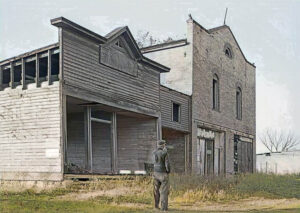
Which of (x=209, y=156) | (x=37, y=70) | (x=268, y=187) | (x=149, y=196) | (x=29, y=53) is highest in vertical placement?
(x=29, y=53)

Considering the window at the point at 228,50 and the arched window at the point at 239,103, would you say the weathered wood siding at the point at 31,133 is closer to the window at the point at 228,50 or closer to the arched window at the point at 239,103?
the window at the point at 228,50

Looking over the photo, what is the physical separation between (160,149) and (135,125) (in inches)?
510

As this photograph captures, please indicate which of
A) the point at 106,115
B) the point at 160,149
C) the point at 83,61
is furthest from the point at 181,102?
the point at 160,149

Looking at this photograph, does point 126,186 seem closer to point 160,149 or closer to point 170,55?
point 160,149

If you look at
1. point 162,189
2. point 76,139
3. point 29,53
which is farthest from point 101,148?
point 162,189

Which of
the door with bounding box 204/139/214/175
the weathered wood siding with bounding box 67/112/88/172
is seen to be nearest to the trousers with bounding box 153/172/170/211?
the weathered wood siding with bounding box 67/112/88/172

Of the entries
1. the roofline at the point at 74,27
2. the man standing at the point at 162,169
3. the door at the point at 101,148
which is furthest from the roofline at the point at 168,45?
the man standing at the point at 162,169

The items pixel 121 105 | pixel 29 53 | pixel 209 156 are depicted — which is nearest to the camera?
pixel 29 53

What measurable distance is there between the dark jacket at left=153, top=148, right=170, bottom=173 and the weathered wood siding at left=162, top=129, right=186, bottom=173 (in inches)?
622

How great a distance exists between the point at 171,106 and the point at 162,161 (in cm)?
1469

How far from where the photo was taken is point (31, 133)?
57.9 ft

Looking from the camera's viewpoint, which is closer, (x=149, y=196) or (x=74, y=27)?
(x=149, y=196)

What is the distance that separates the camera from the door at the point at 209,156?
1185 inches

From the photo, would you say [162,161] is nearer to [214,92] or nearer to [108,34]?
[108,34]
